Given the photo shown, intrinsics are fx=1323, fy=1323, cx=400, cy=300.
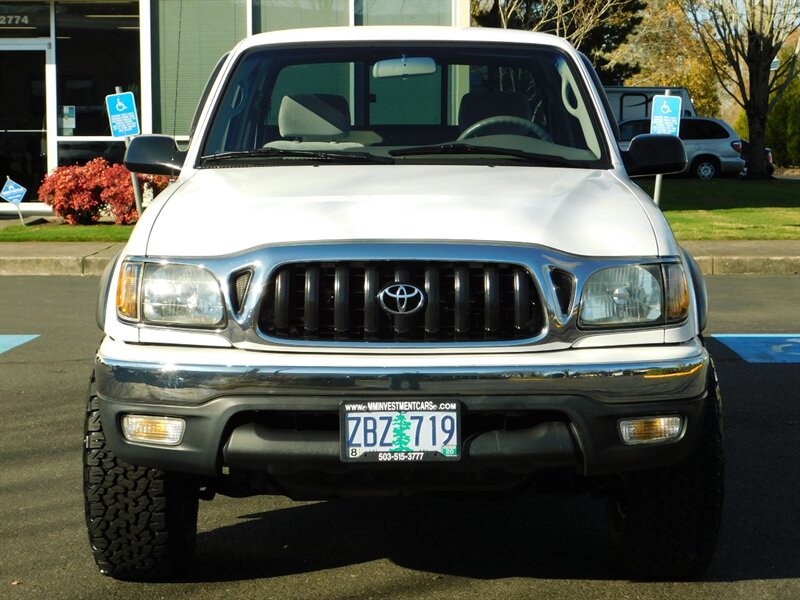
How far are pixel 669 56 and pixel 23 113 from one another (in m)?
41.1

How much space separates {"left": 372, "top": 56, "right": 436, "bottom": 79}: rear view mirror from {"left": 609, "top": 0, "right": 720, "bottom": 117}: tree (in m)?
42.0

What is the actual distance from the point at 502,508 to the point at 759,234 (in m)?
11.5

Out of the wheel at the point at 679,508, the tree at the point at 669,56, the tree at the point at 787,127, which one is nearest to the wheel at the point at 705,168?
the tree at the point at 669,56

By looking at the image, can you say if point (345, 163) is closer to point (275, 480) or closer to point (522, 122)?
point (522, 122)

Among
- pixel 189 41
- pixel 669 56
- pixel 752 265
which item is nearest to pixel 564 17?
pixel 189 41

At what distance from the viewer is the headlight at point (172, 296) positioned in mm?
3736

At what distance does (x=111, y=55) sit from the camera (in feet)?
64.6

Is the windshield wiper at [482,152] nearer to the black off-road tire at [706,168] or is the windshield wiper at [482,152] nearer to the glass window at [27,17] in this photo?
the glass window at [27,17]

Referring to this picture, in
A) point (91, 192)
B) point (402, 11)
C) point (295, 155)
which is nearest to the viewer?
point (295, 155)

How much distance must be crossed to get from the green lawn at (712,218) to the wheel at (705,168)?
19.8 ft

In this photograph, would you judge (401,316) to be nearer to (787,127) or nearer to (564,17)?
(564,17)

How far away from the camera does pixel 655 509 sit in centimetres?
395

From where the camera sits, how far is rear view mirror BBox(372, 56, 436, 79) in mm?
5430

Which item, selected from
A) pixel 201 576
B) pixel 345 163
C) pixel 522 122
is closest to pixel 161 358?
pixel 201 576
